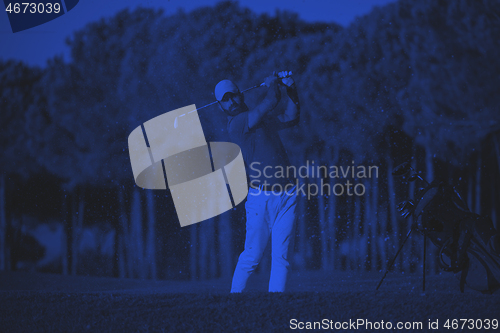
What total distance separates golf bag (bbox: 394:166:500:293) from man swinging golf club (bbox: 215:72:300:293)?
95 cm

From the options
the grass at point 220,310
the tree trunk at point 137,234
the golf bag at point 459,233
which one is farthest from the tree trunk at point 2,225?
the golf bag at point 459,233

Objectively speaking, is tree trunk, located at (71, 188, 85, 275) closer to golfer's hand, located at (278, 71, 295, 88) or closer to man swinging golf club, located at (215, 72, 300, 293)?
man swinging golf club, located at (215, 72, 300, 293)

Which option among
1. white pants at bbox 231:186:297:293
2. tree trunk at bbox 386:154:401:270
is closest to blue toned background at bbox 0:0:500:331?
tree trunk at bbox 386:154:401:270

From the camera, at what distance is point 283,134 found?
4.78 meters

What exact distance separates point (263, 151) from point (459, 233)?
1512 millimetres

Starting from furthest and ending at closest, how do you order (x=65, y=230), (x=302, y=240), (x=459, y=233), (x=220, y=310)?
(x=65, y=230), (x=302, y=240), (x=459, y=233), (x=220, y=310)

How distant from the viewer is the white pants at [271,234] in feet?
12.4

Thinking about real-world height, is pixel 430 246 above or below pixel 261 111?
below

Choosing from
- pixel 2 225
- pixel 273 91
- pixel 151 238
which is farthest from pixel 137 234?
pixel 273 91

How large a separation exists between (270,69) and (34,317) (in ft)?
9.38

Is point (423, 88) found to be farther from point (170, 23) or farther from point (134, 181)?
point (134, 181)

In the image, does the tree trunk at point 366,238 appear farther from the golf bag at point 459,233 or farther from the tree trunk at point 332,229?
the golf bag at point 459,233

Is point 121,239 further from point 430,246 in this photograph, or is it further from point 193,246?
point 430,246

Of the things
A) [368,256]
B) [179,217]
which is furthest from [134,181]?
[368,256]
